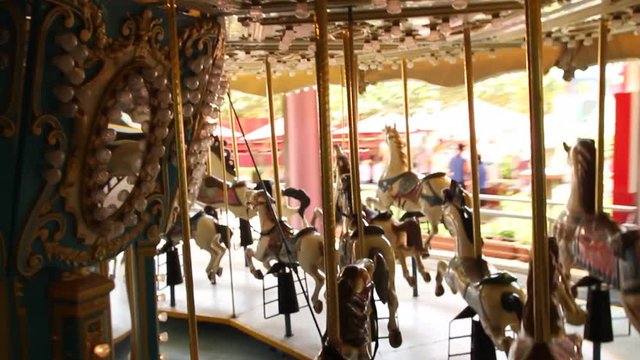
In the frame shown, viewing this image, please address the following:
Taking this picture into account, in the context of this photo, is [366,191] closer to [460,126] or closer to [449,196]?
[460,126]

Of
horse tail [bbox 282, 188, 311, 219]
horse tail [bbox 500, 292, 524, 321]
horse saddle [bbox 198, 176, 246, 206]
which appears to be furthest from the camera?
horse saddle [bbox 198, 176, 246, 206]

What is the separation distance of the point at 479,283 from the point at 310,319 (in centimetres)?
144

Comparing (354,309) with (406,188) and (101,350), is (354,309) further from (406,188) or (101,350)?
(406,188)

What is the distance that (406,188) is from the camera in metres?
4.51

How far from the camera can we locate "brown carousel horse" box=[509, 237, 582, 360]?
3.81 feet

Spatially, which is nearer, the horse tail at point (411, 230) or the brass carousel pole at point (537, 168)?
the brass carousel pole at point (537, 168)

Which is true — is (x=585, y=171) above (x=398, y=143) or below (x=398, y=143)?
below

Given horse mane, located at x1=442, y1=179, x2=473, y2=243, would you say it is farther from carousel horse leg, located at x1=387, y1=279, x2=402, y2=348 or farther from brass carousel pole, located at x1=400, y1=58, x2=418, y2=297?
brass carousel pole, located at x1=400, y1=58, x2=418, y2=297

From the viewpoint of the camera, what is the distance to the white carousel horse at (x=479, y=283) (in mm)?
2379

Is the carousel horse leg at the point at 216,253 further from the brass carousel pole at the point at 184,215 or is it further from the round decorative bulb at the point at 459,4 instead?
the brass carousel pole at the point at 184,215

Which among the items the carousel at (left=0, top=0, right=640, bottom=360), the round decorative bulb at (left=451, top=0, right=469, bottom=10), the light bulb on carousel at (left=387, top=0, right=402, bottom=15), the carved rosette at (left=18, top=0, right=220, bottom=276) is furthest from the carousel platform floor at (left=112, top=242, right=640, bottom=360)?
the round decorative bulb at (left=451, top=0, right=469, bottom=10)

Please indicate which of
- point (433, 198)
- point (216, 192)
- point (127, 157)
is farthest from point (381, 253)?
point (216, 192)

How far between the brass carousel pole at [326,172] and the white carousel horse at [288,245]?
6.08 feet

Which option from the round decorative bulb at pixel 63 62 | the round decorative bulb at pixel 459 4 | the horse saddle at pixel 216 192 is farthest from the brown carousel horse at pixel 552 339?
the horse saddle at pixel 216 192
